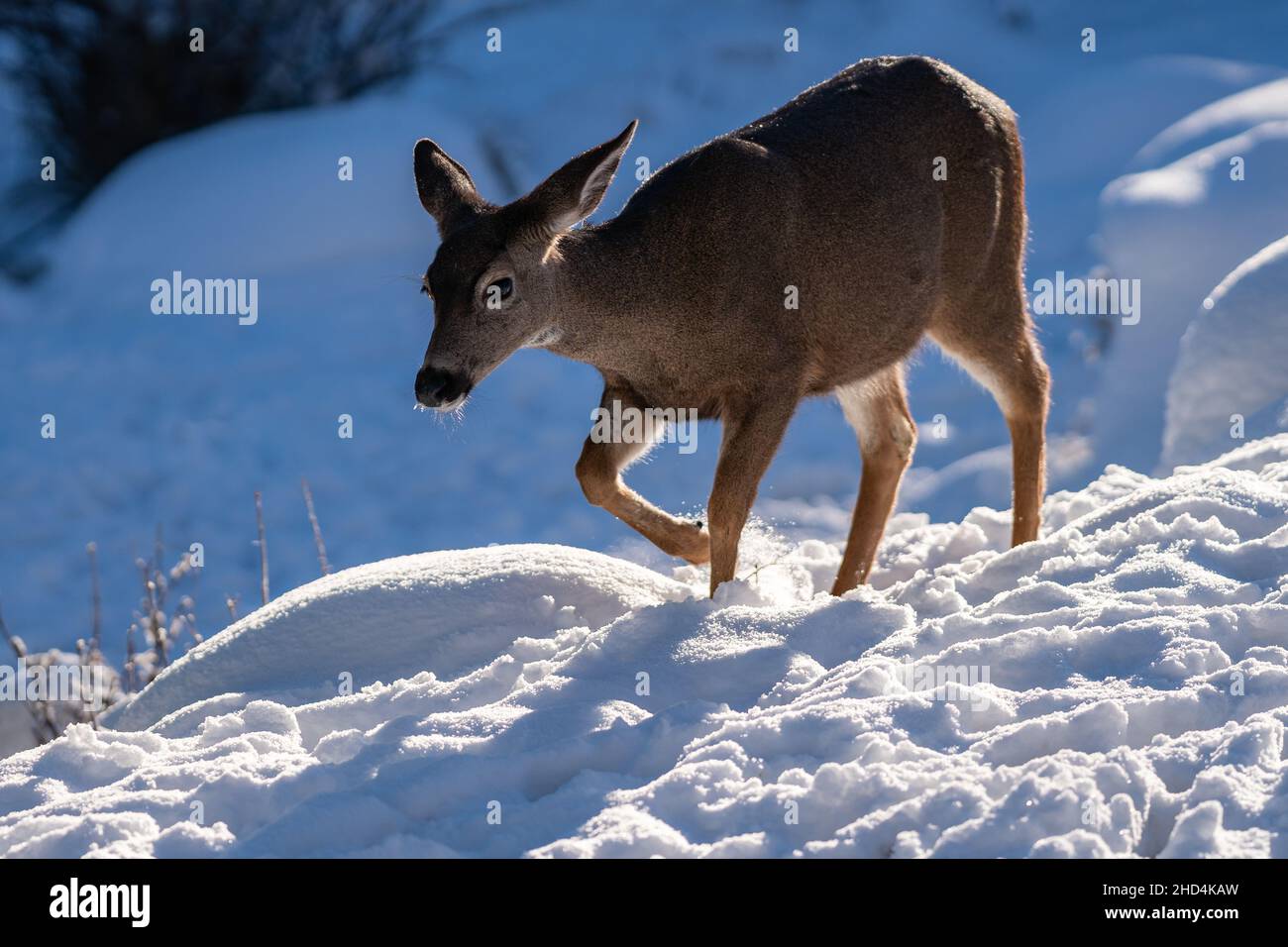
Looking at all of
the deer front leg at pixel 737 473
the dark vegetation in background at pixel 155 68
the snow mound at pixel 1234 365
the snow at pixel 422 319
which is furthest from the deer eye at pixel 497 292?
the dark vegetation in background at pixel 155 68

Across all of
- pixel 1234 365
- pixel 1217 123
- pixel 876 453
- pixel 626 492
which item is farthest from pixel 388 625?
pixel 1217 123

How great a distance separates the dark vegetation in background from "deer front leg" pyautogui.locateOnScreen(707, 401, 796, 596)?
33.7ft

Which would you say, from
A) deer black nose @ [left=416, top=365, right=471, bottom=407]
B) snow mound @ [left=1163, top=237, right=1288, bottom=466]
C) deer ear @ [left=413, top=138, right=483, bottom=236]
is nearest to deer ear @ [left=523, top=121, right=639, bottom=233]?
deer ear @ [left=413, top=138, right=483, bottom=236]

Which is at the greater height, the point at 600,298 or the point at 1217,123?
the point at 1217,123

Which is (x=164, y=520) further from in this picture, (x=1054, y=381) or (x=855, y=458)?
(x=1054, y=381)

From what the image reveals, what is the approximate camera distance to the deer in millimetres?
5742

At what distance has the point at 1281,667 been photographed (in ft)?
14.9

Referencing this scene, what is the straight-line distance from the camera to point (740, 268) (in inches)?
239

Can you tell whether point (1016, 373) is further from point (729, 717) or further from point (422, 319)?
point (422, 319)

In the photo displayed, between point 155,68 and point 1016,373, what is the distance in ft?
33.4

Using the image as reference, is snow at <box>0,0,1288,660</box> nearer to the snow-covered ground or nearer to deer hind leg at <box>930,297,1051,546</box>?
the snow-covered ground
